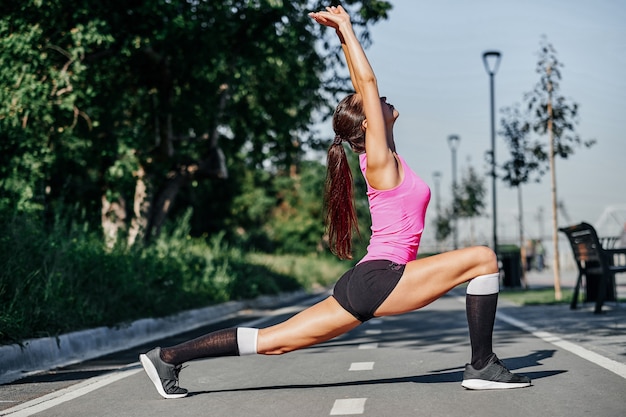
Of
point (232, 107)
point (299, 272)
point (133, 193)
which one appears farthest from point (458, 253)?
point (299, 272)

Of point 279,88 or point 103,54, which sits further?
point 279,88

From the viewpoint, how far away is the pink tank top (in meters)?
4.88

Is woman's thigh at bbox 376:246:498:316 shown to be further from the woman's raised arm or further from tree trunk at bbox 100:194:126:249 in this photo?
tree trunk at bbox 100:194:126:249

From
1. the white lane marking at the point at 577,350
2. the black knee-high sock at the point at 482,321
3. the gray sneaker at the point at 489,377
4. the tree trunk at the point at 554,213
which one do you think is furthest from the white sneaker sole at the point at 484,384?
the tree trunk at the point at 554,213

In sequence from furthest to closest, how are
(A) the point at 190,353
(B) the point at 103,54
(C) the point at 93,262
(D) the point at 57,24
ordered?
1. (B) the point at 103,54
2. (D) the point at 57,24
3. (C) the point at 93,262
4. (A) the point at 190,353

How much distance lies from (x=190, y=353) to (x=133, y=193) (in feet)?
50.0

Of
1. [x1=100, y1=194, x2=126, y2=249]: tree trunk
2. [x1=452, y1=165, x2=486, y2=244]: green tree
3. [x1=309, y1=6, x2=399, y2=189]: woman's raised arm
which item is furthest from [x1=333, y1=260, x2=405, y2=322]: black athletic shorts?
[x1=452, y1=165, x2=486, y2=244]: green tree

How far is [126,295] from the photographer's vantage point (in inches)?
487

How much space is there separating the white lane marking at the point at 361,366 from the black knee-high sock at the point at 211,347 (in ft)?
6.45

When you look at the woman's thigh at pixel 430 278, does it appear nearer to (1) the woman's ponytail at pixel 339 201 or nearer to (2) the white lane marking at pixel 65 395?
(1) the woman's ponytail at pixel 339 201

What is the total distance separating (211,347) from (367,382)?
143cm

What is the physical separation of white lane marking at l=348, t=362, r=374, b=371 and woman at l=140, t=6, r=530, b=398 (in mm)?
1906

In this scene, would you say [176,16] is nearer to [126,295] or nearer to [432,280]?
[126,295]

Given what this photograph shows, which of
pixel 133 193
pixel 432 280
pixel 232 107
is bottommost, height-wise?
pixel 432 280
